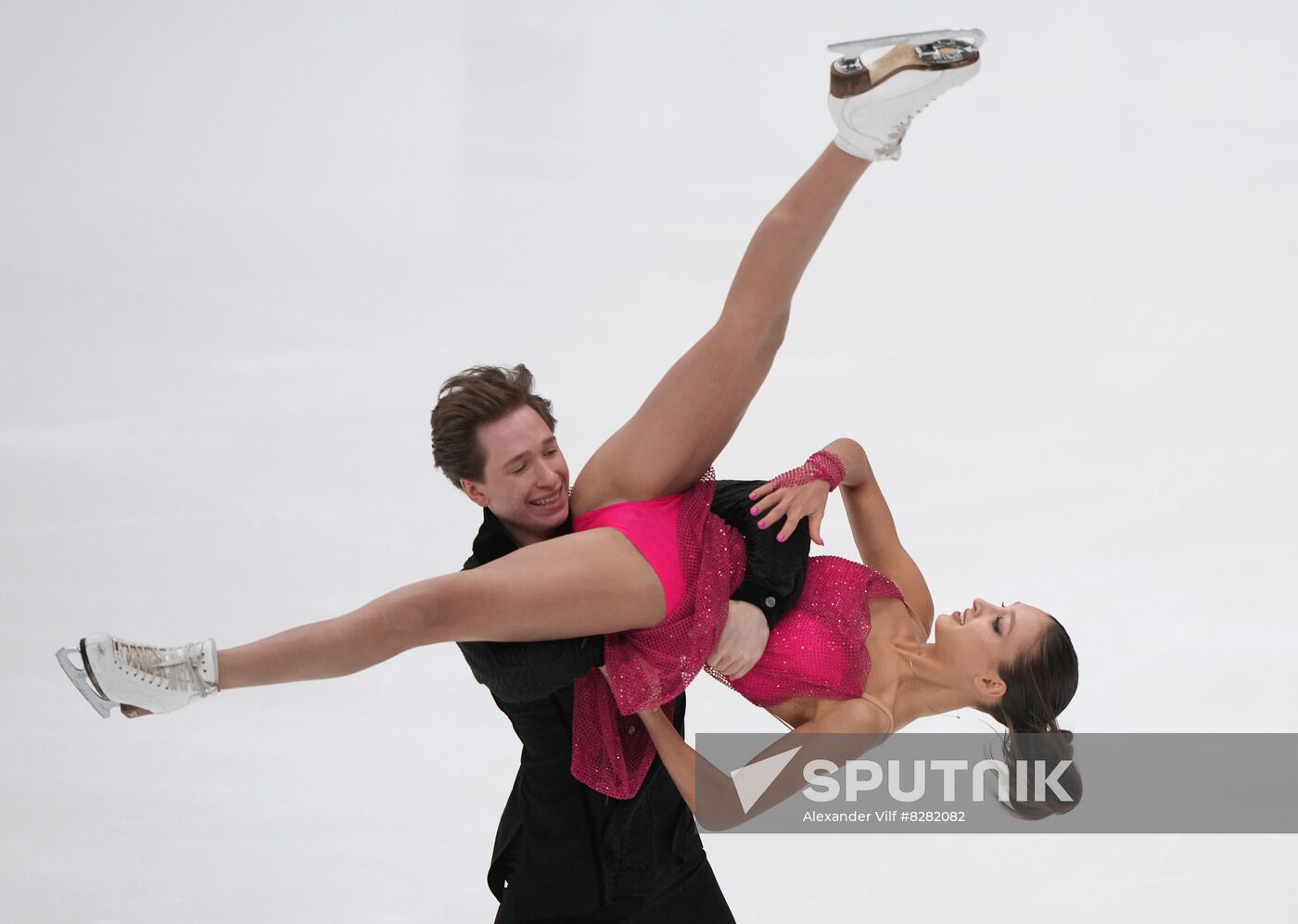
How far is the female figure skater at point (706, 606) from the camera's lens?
9.39 ft

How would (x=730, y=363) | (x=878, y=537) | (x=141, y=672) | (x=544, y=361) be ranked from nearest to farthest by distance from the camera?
1. (x=141, y=672)
2. (x=730, y=363)
3. (x=878, y=537)
4. (x=544, y=361)

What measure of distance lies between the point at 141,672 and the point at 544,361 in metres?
3.34

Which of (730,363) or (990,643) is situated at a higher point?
(730,363)

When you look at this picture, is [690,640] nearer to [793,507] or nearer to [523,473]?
[793,507]

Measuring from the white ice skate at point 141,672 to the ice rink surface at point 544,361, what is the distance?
1471 millimetres

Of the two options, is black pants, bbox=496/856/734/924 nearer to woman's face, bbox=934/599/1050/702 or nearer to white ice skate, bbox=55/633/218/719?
woman's face, bbox=934/599/1050/702

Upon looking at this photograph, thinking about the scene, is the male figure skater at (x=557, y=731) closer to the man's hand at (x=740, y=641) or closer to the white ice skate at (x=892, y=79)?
the man's hand at (x=740, y=641)

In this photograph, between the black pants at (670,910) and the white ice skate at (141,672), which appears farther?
the black pants at (670,910)

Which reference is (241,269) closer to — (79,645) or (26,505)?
(26,505)

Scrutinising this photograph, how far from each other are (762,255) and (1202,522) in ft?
9.16

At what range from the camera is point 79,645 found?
2.85 metres

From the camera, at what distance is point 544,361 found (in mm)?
6055

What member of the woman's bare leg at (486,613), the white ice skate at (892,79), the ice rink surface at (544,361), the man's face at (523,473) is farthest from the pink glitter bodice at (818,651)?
the ice rink surface at (544,361)

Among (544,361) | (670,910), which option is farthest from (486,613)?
(544,361)
